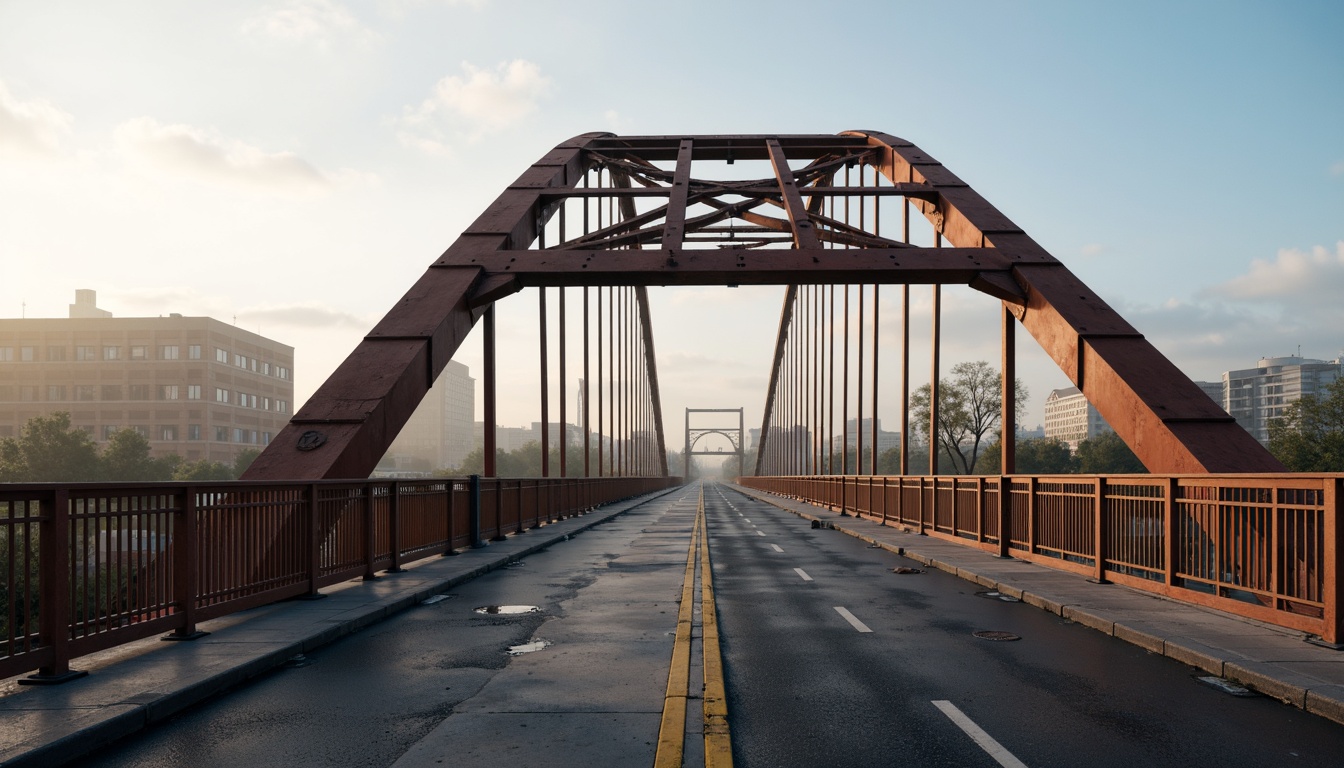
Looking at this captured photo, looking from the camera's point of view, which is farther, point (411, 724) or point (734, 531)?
point (734, 531)

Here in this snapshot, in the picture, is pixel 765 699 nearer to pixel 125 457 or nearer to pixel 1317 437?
pixel 1317 437

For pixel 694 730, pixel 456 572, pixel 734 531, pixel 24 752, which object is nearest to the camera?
pixel 24 752

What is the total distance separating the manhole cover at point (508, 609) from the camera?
35.2ft

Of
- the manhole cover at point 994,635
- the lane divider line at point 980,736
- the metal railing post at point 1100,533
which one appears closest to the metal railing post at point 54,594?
the lane divider line at point 980,736

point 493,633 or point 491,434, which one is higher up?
point 491,434

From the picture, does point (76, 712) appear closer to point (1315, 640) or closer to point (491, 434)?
point (1315, 640)

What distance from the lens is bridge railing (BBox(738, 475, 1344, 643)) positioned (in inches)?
336

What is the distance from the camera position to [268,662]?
754cm

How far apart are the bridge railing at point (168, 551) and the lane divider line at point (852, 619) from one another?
5913 millimetres

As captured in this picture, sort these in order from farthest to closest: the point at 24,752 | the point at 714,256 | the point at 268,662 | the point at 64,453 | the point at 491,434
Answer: the point at 64,453
the point at 491,434
the point at 714,256
the point at 268,662
the point at 24,752

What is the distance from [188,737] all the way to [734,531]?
72.4 feet

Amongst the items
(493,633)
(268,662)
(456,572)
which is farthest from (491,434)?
(268,662)

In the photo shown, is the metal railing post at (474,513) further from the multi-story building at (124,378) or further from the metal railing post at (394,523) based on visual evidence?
the multi-story building at (124,378)

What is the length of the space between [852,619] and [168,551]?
6.56 meters
